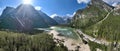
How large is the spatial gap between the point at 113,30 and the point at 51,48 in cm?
8888

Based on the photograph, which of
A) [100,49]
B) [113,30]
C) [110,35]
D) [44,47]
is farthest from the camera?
[113,30]

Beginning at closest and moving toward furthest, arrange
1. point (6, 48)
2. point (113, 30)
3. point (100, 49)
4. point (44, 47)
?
point (6, 48), point (44, 47), point (100, 49), point (113, 30)

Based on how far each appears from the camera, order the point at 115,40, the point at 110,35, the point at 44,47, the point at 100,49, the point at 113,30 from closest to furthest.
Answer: the point at 44,47, the point at 100,49, the point at 115,40, the point at 110,35, the point at 113,30

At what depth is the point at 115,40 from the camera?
548 feet

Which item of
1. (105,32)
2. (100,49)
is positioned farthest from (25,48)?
(105,32)

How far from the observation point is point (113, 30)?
636 ft

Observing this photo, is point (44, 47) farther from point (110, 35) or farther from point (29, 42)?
point (110, 35)

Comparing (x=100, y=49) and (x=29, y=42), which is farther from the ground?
(x=29, y=42)

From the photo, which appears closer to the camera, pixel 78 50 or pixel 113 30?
pixel 78 50

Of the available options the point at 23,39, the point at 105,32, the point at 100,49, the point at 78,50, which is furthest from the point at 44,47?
the point at 105,32

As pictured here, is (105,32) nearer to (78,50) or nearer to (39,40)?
(78,50)

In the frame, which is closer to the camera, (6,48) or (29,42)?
(6,48)

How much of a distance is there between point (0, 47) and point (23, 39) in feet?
66.0

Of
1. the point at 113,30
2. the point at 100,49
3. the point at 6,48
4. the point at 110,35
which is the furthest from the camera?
the point at 113,30
